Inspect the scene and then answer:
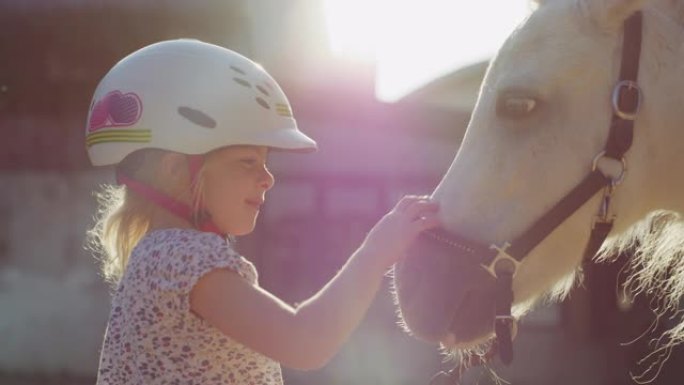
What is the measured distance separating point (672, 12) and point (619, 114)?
13.9 inches

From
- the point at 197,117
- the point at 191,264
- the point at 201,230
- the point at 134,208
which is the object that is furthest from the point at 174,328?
the point at 197,117

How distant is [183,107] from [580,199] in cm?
104

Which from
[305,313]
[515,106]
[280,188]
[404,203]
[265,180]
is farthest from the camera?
[280,188]

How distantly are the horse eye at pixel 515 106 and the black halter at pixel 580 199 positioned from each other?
22 cm

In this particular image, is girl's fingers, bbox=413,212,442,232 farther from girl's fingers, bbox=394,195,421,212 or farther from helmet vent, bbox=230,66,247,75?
helmet vent, bbox=230,66,247,75

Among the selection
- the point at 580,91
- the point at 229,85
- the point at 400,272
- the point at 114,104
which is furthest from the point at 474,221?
the point at 114,104

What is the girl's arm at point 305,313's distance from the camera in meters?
2.06

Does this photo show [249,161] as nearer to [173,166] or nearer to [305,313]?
[173,166]

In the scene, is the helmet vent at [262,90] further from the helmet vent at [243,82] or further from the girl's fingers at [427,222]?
the girl's fingers at [427,222]

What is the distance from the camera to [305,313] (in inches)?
81.7

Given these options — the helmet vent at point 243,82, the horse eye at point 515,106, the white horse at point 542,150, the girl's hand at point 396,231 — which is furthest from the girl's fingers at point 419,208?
the helmet vent at point 243,82

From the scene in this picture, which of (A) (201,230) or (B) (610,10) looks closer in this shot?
(A) (201,230)

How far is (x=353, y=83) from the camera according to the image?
949cm

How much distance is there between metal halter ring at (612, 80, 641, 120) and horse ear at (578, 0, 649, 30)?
0.54ft
